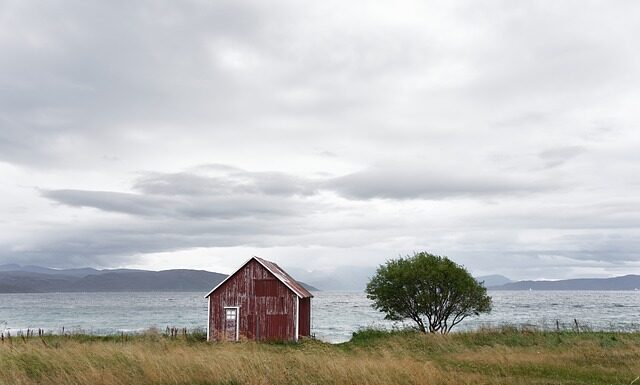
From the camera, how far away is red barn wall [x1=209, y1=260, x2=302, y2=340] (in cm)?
4016

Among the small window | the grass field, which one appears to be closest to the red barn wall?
the small window

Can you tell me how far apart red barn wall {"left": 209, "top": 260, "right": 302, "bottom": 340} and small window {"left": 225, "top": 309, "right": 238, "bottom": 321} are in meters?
0.36

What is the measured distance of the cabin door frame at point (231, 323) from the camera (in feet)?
133

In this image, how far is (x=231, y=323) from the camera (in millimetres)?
40688

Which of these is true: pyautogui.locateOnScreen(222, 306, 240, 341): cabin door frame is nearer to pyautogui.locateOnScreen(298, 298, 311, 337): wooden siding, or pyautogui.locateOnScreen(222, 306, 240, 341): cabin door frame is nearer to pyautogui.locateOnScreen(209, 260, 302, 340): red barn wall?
pyautogui.locateOnScreen(209, 260, 302, 340): red barn wall

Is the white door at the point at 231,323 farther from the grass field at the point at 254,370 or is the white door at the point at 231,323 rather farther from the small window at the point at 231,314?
the grass field at the point at 254,370

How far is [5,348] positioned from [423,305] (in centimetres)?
3036

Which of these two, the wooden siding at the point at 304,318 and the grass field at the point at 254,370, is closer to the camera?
the grass field at the point at 254,370

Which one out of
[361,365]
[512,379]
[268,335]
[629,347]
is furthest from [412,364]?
[268,335]

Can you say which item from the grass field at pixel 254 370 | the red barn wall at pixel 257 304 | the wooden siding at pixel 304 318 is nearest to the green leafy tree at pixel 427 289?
the wooden siding at pixel 304 318

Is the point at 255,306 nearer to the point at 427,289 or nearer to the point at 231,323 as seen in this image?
the point at 231,323

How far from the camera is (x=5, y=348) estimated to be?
56.5 ft

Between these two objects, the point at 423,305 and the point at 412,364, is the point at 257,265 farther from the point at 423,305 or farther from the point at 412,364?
the point at 412,364

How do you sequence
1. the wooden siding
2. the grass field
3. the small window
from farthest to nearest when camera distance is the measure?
the wooden siding, the small window, the grass field
